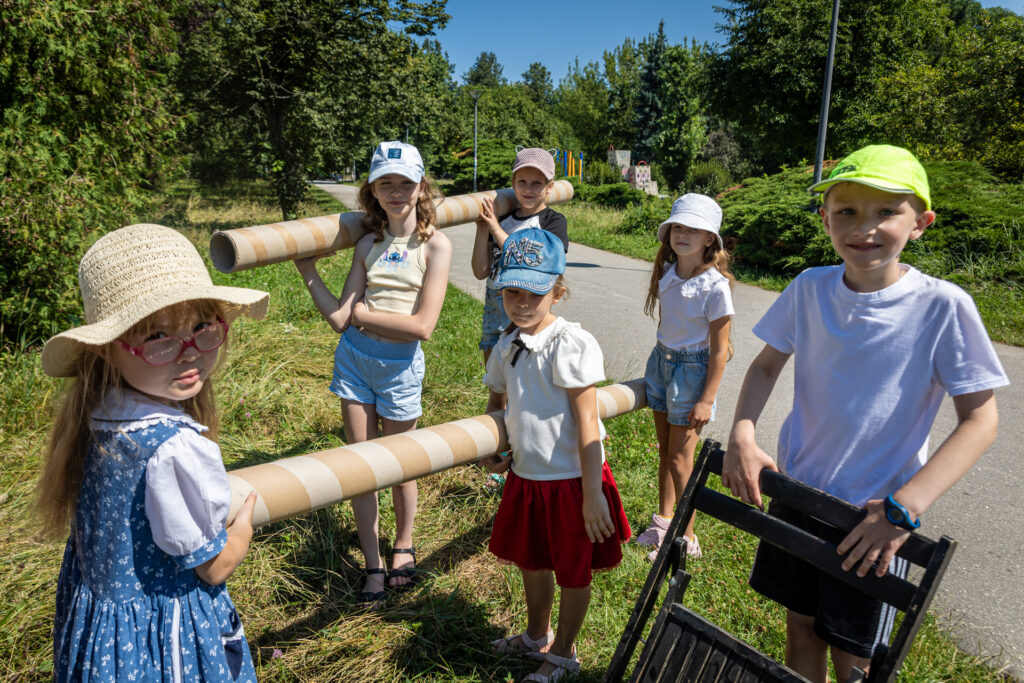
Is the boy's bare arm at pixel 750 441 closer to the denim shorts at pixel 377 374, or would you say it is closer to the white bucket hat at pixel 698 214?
the white bucket hat at pixel 698 214

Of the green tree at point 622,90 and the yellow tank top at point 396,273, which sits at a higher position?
the green tree at point 622,90

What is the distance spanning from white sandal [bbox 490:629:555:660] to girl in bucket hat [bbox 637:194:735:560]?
79cm

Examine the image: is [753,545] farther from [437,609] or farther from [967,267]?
[967,267]

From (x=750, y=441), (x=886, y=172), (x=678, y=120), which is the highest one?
(x=678, y=120)

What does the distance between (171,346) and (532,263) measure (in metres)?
1.10

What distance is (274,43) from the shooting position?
18.0 m

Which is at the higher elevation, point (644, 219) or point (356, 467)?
point (644, 219)

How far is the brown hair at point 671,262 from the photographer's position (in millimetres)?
3084

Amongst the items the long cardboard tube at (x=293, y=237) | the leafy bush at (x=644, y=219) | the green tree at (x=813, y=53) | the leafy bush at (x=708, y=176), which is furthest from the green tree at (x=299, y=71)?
the leafy bush at (x=708, y=176)

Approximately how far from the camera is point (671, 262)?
132 inches

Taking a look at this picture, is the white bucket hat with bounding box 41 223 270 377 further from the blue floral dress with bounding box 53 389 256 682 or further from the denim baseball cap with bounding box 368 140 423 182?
the denim baseball cap with bounding box 368 140 423 182

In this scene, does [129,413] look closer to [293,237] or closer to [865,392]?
[293,237]

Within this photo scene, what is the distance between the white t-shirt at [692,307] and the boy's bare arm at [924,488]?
4.56ft

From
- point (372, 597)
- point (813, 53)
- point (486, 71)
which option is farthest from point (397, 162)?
point (486, 71)
